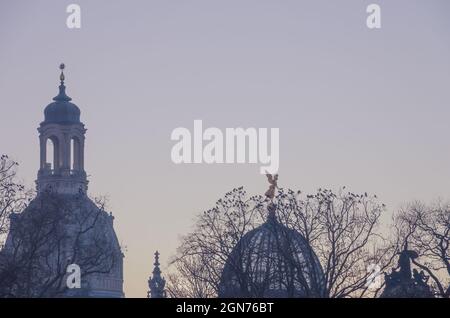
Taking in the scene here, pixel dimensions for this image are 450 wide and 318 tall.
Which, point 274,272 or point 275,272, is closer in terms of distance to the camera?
point 274,272

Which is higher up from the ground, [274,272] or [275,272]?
[275,272]

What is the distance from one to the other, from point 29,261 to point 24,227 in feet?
50.8

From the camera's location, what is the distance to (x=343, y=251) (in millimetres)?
114562

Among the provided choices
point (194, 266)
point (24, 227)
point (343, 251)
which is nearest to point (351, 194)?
point (343, 251)

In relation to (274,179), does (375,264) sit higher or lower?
lower
